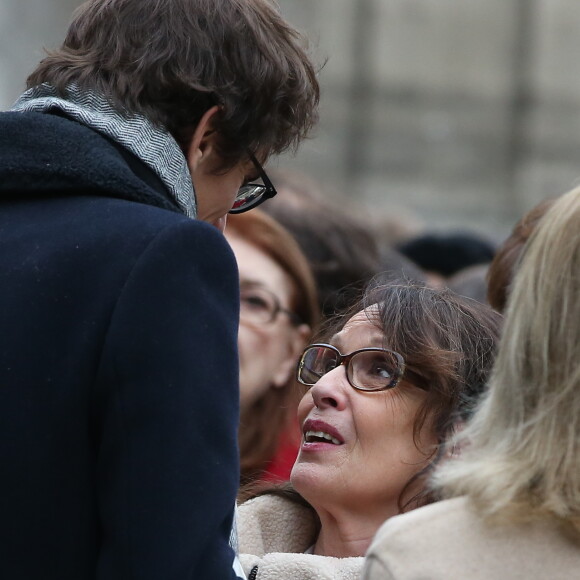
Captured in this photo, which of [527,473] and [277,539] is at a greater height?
[527,473]

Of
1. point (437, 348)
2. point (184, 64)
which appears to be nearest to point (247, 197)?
point (184, 64)

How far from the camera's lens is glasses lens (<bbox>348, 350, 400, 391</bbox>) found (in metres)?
2.61

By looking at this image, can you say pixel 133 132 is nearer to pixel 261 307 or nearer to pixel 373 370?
pixel 373 370

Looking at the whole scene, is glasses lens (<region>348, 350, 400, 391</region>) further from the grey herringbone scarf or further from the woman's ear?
the woman's ear

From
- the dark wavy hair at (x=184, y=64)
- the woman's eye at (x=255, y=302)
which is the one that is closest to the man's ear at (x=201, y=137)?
the dark wavy hair at (x=184, y=64)

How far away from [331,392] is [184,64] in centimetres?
75

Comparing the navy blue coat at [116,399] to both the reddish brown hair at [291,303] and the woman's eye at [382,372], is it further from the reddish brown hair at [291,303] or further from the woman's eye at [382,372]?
the reddish brown hair at [291,303]

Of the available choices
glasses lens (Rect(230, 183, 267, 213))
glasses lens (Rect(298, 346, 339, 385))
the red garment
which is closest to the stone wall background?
the red garment

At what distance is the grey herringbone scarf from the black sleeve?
0.19m

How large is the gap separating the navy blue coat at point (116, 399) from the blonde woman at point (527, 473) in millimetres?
314

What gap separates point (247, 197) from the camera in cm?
252

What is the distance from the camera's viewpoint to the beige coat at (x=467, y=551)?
70.7 inches

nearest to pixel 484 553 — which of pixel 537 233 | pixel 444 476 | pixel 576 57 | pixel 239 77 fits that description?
pixel 444 476

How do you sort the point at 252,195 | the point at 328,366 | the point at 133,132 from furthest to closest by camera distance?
the point at 328,366 < the point at 252,195 < the point at 133,132
